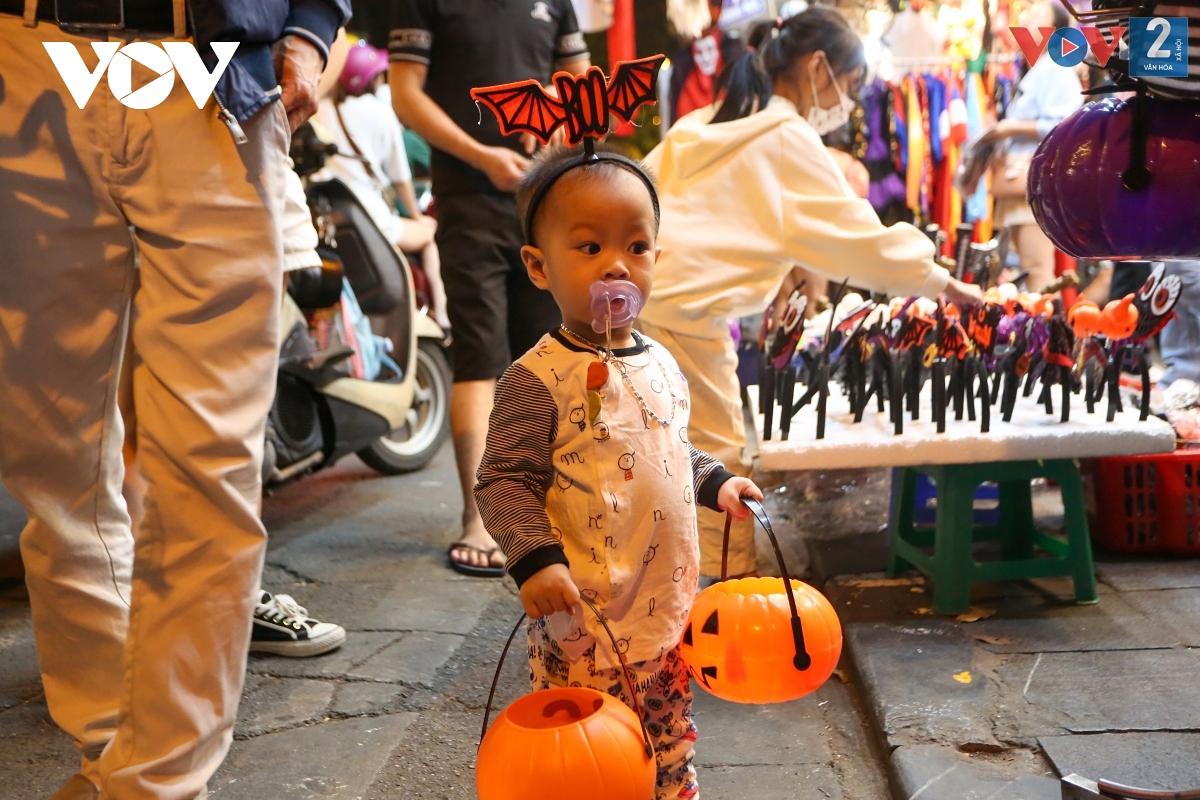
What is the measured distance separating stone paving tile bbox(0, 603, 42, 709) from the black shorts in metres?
1.40

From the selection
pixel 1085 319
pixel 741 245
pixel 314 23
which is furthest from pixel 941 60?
pixel 314 23

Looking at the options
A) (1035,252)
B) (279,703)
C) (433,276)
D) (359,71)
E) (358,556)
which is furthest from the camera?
(1035,252)

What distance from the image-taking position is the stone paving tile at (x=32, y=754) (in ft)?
6.39

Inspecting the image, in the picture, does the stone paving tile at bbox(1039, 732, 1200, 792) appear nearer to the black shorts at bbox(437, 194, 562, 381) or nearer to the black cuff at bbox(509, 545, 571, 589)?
the black cuff at bbox(509, 545, 571, 589)

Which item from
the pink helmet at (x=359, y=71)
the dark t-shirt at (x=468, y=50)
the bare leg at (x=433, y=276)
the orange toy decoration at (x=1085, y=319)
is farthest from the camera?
the bare leg at (x=433, y=276)

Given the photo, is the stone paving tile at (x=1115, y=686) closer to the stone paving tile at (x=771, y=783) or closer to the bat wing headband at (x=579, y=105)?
the stone paving tile at (x=771, y=783)

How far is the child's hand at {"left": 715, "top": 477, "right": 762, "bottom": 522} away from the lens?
1.48 meters

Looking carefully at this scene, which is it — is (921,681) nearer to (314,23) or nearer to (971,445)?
(971,445)

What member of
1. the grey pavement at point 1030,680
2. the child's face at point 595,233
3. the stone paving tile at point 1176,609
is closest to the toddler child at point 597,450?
the child's face at point 595,233

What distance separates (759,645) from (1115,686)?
1129 millimetres

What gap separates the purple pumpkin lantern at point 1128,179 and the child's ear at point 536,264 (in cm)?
91

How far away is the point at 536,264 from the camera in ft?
5.05

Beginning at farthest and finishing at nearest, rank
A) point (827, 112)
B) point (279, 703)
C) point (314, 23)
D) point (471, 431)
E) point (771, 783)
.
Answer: point (471, 431), point (827, 112), point (279, 703), point (771, 783), point (314, 23)

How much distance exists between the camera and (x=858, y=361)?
2918mm
